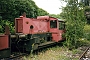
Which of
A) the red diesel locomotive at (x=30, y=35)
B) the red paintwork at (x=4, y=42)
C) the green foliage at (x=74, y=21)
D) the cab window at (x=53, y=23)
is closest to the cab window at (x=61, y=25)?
the red diesel locomotive at (x=30, y=35)

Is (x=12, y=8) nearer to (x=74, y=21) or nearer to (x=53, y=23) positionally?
(x=53, y=23)

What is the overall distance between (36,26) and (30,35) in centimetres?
176

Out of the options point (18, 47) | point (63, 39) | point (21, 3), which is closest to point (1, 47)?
point (18, 47)

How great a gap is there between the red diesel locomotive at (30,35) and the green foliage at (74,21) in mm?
1263

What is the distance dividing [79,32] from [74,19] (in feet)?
3.72

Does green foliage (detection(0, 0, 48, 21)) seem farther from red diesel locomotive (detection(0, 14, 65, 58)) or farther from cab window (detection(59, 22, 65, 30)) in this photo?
cab window (detection(59, 22, 65, 30))

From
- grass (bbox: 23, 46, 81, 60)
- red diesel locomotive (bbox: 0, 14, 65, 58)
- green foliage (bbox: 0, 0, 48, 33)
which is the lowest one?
grass (bbox: 23, 46, 81, 60)

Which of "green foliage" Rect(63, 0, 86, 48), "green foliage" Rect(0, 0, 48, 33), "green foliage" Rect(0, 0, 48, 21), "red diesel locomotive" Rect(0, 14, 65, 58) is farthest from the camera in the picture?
"green foliage" Rect(0, 0, 48, 21)

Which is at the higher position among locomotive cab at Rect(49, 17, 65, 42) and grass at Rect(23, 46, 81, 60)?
locomotive cab at Rect(49, 17, 65, 42)

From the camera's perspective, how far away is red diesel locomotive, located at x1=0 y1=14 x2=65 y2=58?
340 inches

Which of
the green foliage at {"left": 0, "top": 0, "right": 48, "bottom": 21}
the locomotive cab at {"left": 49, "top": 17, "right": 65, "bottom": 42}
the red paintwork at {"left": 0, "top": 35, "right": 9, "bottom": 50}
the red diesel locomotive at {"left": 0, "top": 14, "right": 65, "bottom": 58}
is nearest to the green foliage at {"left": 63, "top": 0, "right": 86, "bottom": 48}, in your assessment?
the locomotive cab at {"left": 49, "top": 17, "right": 65, "bottom": 42}

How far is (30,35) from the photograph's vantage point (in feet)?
35.7

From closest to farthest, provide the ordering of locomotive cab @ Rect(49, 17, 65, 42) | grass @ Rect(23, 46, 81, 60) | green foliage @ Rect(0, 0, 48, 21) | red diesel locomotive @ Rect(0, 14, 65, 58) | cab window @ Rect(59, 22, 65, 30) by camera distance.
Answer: red diesel locomotive @ Rect(0, 14, 65, 58)
grass @ Rect(23, 46, 81, 60)
locomotive cab @ Rect(49, 17, 65, 42)
cab window @ Rect(59, 22, 65, 30)
green foliage @ Rect(0, 0, 48, 21)

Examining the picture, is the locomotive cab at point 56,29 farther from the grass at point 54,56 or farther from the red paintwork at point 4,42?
Result: the red paintwork at point 4,42
